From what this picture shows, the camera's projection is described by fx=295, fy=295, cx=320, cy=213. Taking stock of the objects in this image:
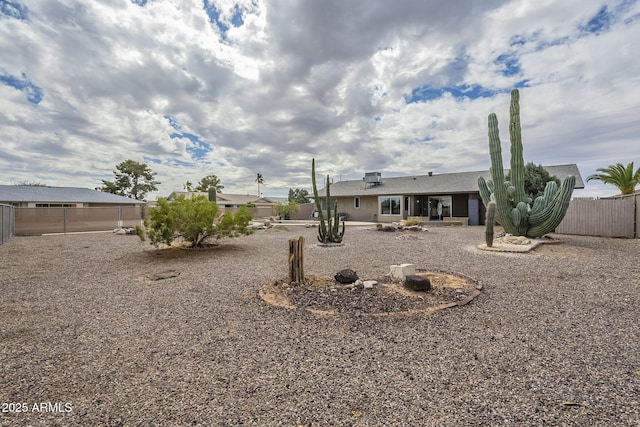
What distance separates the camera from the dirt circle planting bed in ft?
13.3

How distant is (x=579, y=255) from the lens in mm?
7957

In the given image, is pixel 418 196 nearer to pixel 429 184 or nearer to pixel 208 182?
pixel 429 184

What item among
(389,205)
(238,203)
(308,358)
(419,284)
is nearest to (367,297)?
(419,284)

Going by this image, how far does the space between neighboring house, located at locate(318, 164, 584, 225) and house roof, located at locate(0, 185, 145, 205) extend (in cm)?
2041

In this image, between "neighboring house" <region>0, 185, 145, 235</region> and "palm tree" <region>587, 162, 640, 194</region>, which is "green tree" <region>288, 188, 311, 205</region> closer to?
"neighboring house" <region>0, 185, 145, 235</region>

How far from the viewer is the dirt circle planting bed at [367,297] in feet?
13.3

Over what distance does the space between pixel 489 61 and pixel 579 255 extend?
6.47 meters

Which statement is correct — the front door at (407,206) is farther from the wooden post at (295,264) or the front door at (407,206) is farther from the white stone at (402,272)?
the wooden post at (295,264)

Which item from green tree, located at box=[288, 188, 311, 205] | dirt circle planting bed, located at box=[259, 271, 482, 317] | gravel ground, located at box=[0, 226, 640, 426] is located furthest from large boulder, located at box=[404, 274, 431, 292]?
green tree, located at box=[288, 188, 311, 205]

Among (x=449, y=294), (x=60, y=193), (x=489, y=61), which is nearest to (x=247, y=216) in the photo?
(x=449, y=294)

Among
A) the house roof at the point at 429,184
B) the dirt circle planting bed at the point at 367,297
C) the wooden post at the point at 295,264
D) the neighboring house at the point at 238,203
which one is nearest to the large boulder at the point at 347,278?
the dirt circle planting bed at the point at 367,297

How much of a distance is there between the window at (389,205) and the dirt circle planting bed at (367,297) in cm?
1867

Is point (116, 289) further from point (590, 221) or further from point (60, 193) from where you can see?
point (60, 193)

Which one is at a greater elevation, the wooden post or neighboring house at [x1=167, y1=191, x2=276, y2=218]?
neighboring house at [x1=167, y1=191, x2=276, y2=218]
